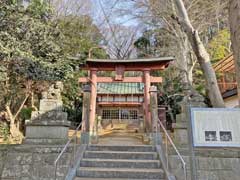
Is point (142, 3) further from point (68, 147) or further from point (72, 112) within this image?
point (68, 147)

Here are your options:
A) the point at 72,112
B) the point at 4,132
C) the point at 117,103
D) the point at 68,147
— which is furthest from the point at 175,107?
the point at 68,147

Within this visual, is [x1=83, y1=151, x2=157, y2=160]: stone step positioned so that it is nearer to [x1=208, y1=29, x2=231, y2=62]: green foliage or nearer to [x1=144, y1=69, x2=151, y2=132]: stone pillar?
[x1=144, y1=69, x2=151, y2=132]: stone pillar

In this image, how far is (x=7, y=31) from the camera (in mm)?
5414

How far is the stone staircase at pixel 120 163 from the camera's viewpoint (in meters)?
5.07

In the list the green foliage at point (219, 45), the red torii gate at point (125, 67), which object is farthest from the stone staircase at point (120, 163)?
the green foliage at point (219, 45)

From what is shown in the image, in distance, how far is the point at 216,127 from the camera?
3.63 meters

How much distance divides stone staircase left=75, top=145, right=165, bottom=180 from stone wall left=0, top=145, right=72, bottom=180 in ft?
1.75

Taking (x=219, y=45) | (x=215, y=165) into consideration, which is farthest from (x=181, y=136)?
(x=219, y=45)

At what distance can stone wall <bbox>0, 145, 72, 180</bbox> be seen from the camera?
5.08m

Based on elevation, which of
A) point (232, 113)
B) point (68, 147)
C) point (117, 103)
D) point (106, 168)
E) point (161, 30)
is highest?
point (161, 30)

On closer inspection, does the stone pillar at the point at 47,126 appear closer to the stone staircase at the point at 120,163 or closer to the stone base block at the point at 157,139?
the stone staircase at the point at 120,163

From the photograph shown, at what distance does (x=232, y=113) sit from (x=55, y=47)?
442 cm

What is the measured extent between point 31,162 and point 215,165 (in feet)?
13.0

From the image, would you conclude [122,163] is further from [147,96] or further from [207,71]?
[147,96]
